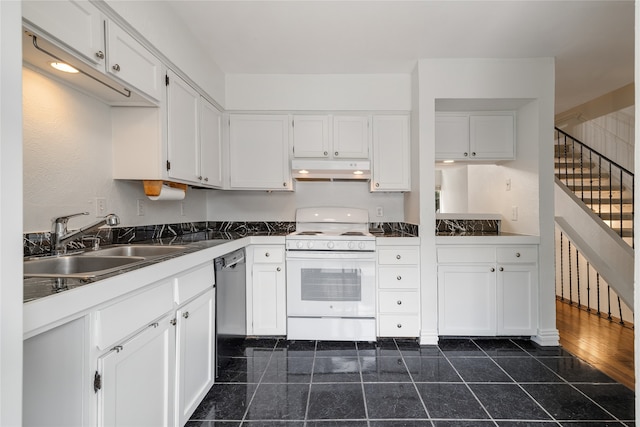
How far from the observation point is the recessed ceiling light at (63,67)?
146cm

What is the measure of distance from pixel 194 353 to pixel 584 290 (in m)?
4.72

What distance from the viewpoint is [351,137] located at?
3.10m

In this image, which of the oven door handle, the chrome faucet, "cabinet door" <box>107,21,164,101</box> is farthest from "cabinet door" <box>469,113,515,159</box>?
the chrome faucet

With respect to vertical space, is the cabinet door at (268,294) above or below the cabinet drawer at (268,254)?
below

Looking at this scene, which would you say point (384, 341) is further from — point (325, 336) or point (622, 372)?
point (622, 372)

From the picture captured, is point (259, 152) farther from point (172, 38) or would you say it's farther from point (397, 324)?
point (397, 324)

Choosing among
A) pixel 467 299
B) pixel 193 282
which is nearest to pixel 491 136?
pixel 467 299

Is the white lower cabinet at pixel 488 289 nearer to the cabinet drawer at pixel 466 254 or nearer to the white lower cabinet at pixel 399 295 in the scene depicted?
the cabinet drawer at pixel 466 254

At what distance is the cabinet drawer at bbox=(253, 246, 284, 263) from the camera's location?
9.14 feet

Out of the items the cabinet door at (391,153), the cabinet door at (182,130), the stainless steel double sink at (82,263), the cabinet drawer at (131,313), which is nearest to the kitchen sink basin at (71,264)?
the stainless steel double sink at (82,263)

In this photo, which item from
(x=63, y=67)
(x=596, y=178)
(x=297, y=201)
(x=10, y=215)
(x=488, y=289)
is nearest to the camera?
(x=10, y=215)

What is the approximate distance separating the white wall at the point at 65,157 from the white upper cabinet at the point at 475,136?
2.75m

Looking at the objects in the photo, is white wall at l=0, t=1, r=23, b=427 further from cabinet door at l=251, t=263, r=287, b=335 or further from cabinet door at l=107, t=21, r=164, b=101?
cabinet door at l=251, t=263, r=287, b=335

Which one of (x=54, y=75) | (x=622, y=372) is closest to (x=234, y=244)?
(x=54, y=75)
